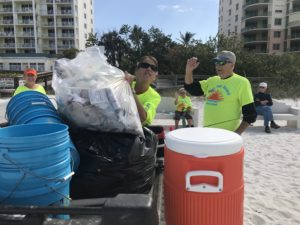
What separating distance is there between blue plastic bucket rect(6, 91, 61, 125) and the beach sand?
2.59 metres

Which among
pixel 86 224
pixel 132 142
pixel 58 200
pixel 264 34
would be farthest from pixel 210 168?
pixel 264 34

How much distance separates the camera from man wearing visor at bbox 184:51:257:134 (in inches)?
122

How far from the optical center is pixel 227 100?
317cm

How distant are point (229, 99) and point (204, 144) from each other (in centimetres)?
159

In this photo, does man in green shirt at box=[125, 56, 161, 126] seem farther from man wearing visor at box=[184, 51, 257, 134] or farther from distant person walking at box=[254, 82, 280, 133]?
distant person walking at box=[254, 82, 280, 133]

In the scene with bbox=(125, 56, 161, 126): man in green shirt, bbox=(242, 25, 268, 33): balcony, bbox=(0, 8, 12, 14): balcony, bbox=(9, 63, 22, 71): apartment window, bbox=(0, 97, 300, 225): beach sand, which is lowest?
bbox=(0, 97, 300, 225): beach sand

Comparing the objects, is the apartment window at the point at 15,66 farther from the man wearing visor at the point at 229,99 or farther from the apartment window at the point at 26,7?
the man wearing visor at the point at 229,99

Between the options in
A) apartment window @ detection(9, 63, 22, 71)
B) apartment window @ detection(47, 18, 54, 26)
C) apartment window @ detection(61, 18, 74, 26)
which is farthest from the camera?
apartment window @ detection(47, 18, 54, 26)

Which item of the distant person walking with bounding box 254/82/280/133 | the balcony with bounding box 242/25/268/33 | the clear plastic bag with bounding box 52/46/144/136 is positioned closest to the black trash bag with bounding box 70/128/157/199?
the clear plastic bag with bounding box 52/46/144/136

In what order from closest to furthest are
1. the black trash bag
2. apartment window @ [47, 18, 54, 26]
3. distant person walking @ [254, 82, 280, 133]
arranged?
1. the black trash bag
2. distant person walking @ [254, 82, 280, 133]
3. apartment window @ [47, 18, 54, 26]

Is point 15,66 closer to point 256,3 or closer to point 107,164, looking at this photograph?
point 256,3

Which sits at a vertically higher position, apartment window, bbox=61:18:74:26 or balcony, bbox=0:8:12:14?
balcony, bbox=0:8:12:14

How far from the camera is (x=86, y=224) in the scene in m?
1.36

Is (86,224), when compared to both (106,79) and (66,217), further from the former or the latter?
(106,79)
